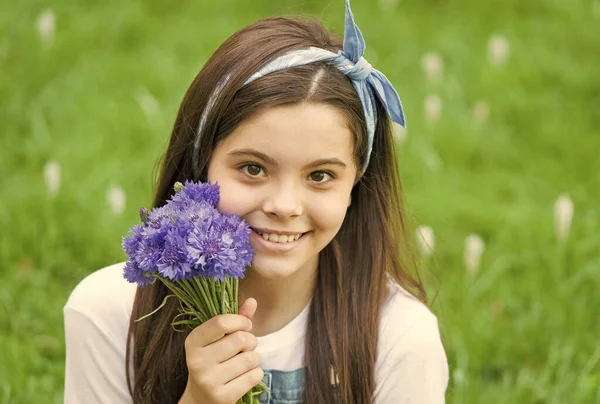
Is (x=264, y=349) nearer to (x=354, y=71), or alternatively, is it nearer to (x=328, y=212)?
(x=328, y=212)

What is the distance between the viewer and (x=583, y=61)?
206 inches

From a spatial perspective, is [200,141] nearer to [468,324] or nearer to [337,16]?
[468,324]

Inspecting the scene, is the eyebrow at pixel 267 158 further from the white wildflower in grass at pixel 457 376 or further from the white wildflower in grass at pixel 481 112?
the white wildflower in grass at pixel 481 112

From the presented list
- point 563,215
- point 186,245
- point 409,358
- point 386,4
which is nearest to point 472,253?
point 563,215

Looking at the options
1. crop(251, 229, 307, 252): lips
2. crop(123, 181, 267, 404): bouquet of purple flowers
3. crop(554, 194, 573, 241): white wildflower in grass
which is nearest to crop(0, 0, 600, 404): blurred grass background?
crop(554, 194, 573, 241): white wildflower in grass

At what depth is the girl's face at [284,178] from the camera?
2102 mm

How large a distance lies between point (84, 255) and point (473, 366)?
56.3 inches

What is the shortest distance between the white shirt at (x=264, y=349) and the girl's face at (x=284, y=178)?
34cm

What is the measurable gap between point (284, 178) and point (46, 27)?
8.26ft

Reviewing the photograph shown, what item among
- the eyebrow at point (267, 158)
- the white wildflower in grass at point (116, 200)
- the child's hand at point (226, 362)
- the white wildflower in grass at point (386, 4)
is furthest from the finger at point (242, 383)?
the white wildflower in grass at point (386, 4)

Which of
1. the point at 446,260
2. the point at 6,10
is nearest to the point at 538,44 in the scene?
the point at 446,260

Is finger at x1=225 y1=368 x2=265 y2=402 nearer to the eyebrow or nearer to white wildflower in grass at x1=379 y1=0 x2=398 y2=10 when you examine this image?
the eyebrow

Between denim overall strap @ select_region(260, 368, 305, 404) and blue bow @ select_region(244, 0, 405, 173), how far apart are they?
0.52 meters

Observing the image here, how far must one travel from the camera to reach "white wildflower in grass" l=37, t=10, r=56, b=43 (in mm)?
4262
